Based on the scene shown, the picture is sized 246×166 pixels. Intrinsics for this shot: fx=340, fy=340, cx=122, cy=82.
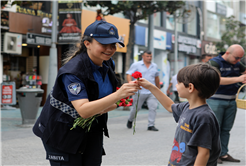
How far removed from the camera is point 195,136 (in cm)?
230

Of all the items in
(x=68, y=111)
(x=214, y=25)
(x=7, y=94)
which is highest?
(x=214, y=25)

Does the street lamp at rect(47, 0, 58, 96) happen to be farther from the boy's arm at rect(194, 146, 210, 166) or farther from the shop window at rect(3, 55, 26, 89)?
the boy's arm at rect(194, 146, 210, 166)

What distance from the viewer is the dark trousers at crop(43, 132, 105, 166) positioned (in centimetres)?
257

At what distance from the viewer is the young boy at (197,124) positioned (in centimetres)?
229

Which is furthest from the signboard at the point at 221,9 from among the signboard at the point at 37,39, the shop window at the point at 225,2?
the signboard at the point at 37,39

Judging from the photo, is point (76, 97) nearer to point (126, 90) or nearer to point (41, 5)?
point (126, 90)

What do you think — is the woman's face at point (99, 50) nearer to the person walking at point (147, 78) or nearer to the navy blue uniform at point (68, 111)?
the navy blue uniform at point (68, 111)

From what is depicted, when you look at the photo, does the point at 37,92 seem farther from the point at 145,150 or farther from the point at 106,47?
the point at 106,47

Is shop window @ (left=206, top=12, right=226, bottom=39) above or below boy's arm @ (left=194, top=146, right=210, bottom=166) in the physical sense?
above

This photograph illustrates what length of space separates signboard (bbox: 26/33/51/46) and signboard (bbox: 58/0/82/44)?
1.89 feet

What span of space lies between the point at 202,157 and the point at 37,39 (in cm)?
1320

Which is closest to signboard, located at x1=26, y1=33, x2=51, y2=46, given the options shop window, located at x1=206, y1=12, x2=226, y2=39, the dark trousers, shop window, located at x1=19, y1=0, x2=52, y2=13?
shop window, located at x1=19, y1=0, x2=52, y2=13

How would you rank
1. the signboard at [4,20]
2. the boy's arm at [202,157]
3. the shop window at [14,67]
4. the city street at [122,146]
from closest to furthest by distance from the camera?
the boy's arm at [202,157] < the city street at [122,146] < the signboard at [4,20] < the shop window at [14,67]

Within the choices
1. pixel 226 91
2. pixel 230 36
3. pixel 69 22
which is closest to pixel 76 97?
pixel 226 91
